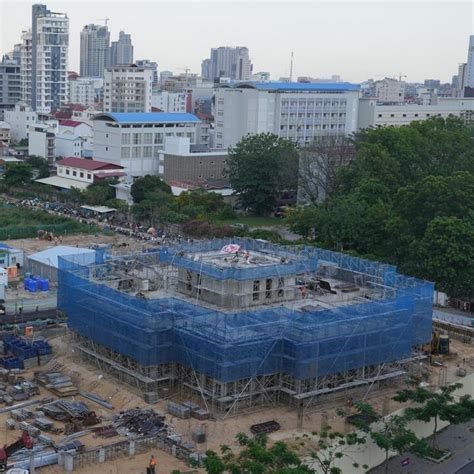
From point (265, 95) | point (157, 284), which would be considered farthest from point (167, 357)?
point (265, 95)

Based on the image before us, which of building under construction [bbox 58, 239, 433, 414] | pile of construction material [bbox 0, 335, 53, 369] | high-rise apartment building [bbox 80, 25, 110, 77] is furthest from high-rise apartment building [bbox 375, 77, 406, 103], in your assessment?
pile of construction material [bbox 0, 335, 53, 369]

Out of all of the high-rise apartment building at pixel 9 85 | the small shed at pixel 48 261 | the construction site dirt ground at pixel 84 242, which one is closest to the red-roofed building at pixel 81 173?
the construction site dirt ground at pixel 84 242

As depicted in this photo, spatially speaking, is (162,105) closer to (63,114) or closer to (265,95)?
(63,114)

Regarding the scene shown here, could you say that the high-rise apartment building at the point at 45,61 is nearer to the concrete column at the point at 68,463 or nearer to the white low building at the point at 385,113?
the white low building at the point at 385,113

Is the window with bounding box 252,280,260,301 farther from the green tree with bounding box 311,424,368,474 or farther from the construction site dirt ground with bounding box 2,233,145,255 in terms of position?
the construction site dirt ground with bounding box 2,233,145,255

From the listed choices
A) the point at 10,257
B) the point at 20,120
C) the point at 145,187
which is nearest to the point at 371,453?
the point at 10,257

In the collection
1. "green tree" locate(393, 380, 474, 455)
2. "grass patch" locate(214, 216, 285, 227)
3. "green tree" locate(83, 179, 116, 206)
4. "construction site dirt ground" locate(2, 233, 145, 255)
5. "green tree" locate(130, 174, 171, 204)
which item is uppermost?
"green tree" locate(130, 174, 171, 204)
